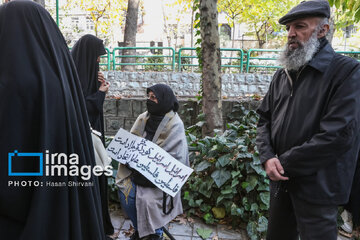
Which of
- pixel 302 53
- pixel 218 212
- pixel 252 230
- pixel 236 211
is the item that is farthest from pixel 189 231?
pixel 302 53

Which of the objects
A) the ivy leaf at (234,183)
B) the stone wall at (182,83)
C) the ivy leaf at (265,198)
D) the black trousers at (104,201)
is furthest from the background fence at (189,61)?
the black trousers at (104,201)

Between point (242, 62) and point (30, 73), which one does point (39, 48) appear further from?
point (242, 62)

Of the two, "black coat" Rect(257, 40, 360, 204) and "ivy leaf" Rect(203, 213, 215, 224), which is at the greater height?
"black coat" Rect(257, 40, 360, 204)

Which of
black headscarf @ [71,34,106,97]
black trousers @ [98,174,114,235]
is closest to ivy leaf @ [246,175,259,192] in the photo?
black trousers @ [98,174,114,235]

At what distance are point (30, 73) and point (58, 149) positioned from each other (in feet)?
1.34

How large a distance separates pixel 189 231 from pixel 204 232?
0.60ft

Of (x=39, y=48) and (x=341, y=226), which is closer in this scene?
(x=39, y=48)

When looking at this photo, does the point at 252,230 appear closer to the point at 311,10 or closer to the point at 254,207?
the point at 254,207

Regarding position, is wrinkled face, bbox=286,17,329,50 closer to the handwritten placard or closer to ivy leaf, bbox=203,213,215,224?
the handwritten placard

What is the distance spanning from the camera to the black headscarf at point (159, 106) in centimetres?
301

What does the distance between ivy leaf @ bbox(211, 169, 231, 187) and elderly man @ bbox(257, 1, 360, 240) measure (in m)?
1.30

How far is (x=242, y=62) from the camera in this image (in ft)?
33.4

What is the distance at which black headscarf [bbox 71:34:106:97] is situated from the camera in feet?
9.58

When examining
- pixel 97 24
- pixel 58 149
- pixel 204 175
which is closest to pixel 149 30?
pixel 97 24
